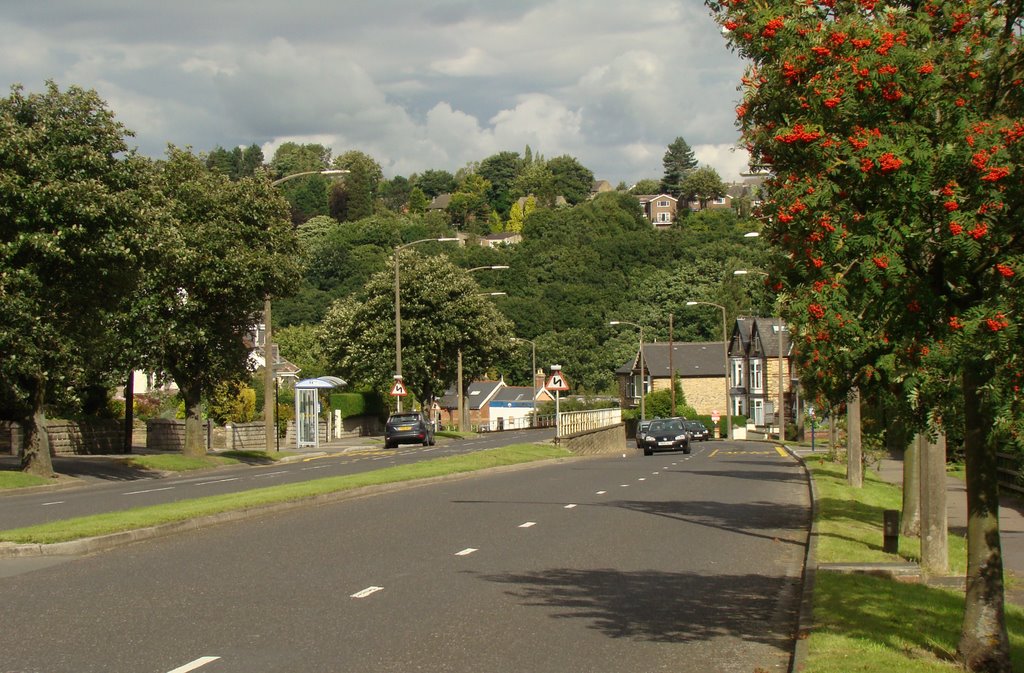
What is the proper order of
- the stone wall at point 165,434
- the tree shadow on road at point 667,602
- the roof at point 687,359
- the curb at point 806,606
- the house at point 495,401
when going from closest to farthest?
the curb at point 806,606 → the tree shadow on road at point 667,602 → the stone wall at point 165,434 → the roof at point 687,359 → the house at point 495,401

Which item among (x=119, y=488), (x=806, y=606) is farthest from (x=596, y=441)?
(x=806, y=606)

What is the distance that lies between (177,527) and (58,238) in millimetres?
13144

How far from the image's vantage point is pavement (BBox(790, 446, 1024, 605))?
44.1 feet

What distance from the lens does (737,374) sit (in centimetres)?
10188

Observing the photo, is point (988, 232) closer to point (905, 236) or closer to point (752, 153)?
point (905, 236)

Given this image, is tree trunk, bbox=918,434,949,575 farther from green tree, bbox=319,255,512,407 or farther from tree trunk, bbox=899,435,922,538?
green tree, bbox=319,255,512,407

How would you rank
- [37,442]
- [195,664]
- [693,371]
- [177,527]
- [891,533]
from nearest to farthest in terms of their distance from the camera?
[195,664] < [891,533] < [177,527] < [37,442] < [693,371]

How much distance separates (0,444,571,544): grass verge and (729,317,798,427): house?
5995cm

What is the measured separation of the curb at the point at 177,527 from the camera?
44.8 ft

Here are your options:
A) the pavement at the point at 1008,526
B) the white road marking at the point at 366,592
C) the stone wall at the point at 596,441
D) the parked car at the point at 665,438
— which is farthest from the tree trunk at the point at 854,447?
the parked car at the point at 665,438

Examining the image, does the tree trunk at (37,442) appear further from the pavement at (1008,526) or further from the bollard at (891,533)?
the bollard at (891,533)

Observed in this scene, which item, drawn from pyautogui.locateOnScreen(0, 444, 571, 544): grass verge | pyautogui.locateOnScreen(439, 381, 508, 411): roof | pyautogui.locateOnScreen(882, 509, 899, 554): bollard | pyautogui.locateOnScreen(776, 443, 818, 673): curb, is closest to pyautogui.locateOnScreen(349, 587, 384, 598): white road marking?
pyautogui.locateOnScreen(776, 443, 818, 673): curb

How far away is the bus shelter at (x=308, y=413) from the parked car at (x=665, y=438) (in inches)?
550

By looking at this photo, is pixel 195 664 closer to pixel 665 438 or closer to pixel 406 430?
pixel 665 438
